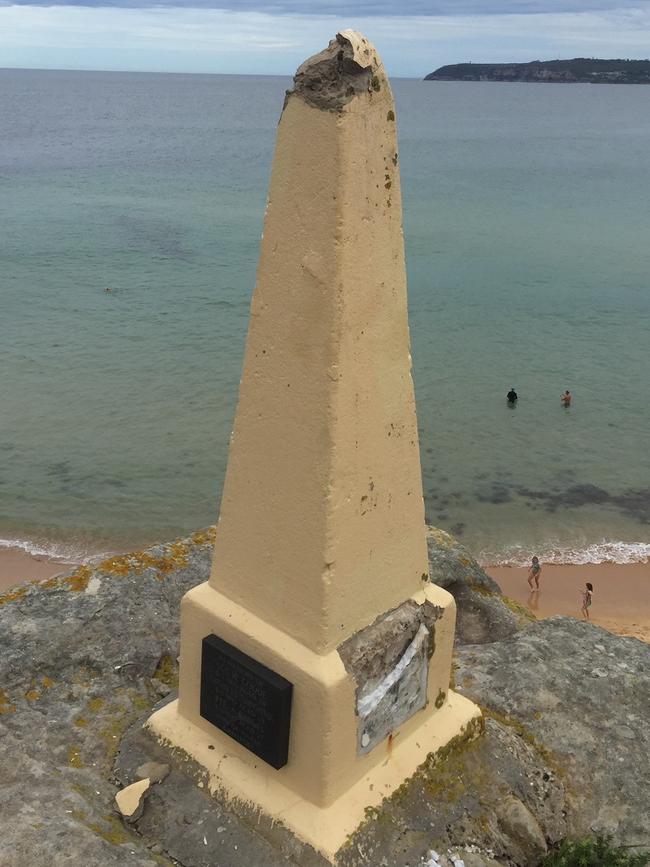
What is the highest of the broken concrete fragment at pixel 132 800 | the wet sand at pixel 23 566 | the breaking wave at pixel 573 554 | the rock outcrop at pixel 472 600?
the broken concrete fragment at pixel 132 800

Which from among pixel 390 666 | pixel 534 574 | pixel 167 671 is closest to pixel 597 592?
pixel 534 574

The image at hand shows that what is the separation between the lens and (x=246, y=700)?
560 centimetres

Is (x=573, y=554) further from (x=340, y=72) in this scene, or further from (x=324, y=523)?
(x=340, y=72)

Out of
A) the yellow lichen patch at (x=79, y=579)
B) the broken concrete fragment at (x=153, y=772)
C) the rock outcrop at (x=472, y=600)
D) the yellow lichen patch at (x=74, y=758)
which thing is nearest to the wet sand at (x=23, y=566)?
the yellow lichen patch at (x=79, y=579)

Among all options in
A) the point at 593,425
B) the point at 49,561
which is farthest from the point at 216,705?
the point at 593,425

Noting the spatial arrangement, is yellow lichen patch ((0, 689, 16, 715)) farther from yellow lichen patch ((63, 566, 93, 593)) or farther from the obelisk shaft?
the obelisk shaft

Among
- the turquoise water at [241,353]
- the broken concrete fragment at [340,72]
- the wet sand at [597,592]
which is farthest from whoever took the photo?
the turquoise water at [241,353]

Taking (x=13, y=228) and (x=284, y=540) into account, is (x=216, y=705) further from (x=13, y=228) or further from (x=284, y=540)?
(x=13, y=228)

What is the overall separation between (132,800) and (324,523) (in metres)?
2.66

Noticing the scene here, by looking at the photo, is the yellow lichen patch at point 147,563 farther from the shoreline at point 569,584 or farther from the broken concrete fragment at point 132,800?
the shoreline at point 569,584

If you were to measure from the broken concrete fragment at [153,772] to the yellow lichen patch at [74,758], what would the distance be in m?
0.48

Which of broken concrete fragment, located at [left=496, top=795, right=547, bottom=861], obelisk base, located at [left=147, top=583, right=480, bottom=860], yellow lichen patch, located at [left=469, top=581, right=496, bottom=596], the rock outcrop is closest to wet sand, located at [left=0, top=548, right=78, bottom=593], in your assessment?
the rock outcrop

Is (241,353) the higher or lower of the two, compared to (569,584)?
higher

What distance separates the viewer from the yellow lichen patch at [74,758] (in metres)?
6.08
